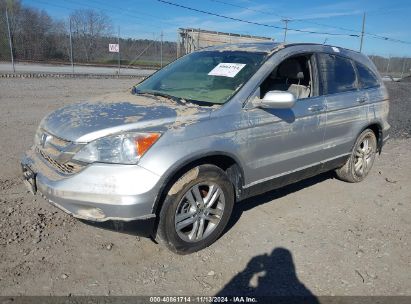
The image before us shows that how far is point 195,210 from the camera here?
3346mm

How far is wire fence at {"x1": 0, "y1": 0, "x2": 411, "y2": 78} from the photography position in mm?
25309

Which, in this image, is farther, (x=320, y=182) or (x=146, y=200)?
(x=320, y=182)

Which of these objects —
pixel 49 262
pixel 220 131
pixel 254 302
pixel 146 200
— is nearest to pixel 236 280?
pixel 254 302

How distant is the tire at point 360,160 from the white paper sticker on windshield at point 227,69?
222 centimetres

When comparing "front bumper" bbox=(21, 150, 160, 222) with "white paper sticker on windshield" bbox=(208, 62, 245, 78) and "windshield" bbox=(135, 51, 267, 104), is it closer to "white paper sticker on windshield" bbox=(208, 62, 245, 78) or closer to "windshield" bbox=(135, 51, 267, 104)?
"windshield" bbox=(135, 51, 267, 104)

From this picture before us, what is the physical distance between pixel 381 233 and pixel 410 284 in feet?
2.97

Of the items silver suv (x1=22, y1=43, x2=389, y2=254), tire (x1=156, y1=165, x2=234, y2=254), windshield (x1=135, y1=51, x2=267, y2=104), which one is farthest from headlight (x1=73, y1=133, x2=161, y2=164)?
windshield (x1=135, y1=51, x2=267, y2=104)

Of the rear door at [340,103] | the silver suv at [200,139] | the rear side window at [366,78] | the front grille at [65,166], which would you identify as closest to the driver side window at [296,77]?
the silver suv at [200,139]

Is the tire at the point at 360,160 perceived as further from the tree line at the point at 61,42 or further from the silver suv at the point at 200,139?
the tree line at the point at 61,42

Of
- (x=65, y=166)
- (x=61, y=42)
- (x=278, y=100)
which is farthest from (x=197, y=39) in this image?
(x=65, y=166)

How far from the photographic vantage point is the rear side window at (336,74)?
4523 millimetres

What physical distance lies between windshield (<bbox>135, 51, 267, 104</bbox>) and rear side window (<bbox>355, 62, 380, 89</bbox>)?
1.91 metres

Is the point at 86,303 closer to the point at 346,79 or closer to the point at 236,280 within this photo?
the point at 236,280

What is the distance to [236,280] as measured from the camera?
3078mm
